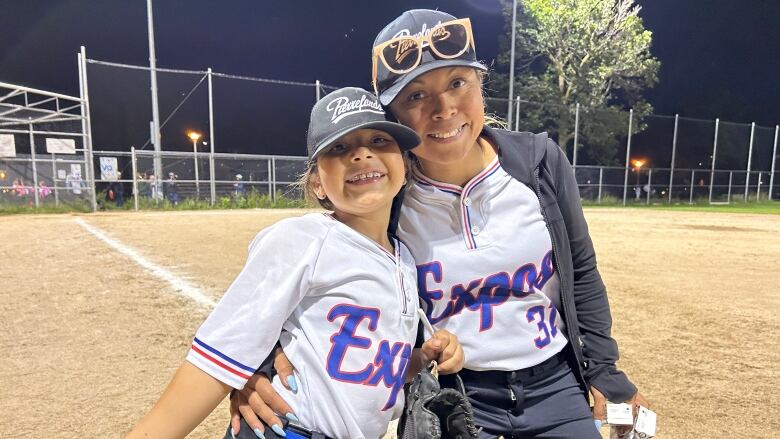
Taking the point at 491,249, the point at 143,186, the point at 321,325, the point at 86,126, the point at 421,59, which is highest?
the point at 86,126

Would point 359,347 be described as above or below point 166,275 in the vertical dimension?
above

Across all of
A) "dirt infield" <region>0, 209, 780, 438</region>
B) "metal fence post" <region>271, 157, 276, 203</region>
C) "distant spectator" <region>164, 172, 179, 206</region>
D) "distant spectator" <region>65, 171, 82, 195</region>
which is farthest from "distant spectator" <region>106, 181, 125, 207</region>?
"dirt infield" <region>0, 209, 780, 438</region>

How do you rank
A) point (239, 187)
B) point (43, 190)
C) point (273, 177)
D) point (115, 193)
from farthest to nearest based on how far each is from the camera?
point (273, 177) → point (239, 187) → point (115, 193) → point (43, 190)

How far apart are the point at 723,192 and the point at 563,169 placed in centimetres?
3123

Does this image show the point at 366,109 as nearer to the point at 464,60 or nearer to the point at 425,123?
the point at 425,123

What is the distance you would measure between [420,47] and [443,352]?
922 mm

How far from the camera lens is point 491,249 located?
1.58 meters

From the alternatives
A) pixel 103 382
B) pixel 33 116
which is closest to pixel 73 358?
pixel 103 382

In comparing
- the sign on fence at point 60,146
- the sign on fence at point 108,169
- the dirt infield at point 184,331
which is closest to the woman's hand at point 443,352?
the dirt infield at point 184,331

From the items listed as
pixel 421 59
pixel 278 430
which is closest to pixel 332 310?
pixel 278 430

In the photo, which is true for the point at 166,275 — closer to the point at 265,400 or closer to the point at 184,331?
the point at 184,331

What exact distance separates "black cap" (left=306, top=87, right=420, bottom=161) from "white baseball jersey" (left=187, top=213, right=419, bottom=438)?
0.23 meters

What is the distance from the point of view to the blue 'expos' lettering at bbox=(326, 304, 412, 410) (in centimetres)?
126

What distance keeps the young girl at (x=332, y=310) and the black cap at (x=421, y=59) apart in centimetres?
13
